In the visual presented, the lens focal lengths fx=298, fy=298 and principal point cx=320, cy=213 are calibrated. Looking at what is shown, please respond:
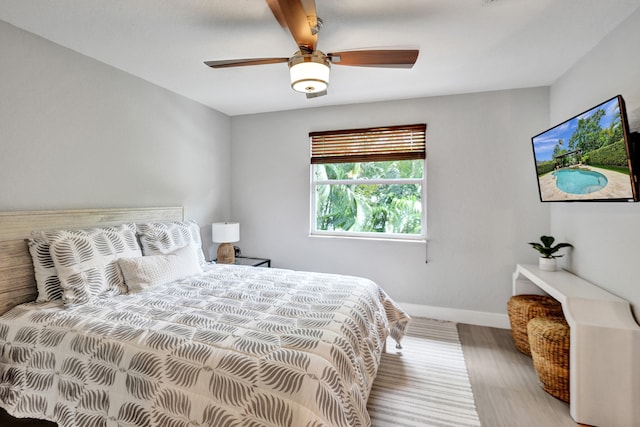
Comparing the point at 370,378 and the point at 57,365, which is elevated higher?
the point at 57,365

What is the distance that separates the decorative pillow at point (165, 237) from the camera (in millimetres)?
2564

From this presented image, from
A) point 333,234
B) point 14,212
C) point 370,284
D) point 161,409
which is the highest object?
point 14,212

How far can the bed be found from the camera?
1.24m

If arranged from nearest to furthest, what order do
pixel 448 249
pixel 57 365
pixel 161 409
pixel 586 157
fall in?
pixel 161 409, pixel 57 365, pixel 586 157, pixel 448 249

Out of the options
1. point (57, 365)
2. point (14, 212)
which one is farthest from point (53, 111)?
point (57, 365)

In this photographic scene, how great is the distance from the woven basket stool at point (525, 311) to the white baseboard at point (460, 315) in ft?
1.43

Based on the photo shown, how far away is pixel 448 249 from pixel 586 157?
1554 mm

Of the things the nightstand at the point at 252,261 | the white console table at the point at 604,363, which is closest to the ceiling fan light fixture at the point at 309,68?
the white console table at the point at 604,363

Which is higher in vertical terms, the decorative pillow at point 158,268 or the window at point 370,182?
the window at point 370,182

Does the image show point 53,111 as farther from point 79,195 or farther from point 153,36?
point 153,36

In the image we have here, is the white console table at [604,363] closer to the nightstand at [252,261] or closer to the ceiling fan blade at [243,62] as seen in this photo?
the ceiling fan blade at [243,62]

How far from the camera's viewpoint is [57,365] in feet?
5.15

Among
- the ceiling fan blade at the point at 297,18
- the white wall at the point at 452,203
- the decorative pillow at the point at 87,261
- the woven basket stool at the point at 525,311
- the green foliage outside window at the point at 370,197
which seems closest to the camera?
the ceiling fan blade at the point at 297,18

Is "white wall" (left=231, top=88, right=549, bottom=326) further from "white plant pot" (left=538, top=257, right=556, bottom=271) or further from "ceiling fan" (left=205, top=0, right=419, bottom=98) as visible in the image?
"ceiling fan" (left=205, top=0, right=419, bottom=98)
